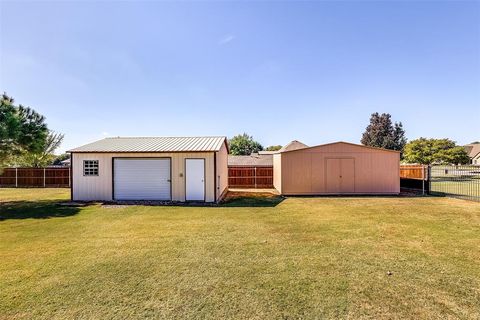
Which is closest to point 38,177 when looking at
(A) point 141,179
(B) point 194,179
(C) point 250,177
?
(A) point 141,179

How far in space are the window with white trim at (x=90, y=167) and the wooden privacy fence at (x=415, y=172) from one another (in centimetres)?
1881

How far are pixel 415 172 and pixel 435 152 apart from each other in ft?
58.5

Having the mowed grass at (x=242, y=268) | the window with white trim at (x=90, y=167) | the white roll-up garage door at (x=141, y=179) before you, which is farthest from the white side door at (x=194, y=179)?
the window with white trim at (x=90, y=167)

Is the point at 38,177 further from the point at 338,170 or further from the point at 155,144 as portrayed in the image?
the point at 338,170

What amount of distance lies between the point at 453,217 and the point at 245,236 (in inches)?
295

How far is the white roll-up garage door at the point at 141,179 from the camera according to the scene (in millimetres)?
12570

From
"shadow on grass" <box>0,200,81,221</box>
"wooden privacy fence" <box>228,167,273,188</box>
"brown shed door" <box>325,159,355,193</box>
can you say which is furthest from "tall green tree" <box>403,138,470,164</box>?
"shadow on grass" <box>0,200,81,221</box>

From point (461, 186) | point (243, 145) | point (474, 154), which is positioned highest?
point (243, 145)

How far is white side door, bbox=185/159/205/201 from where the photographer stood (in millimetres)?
12344

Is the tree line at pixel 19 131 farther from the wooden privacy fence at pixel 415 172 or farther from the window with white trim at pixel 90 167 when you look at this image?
the wooden privacy fence at pixel 415 172

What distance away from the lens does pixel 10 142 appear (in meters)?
11.9

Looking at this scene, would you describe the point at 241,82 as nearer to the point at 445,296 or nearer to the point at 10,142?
the point at 10,142

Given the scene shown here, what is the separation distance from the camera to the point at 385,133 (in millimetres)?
57562

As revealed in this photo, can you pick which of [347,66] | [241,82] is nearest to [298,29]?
[347,66]
